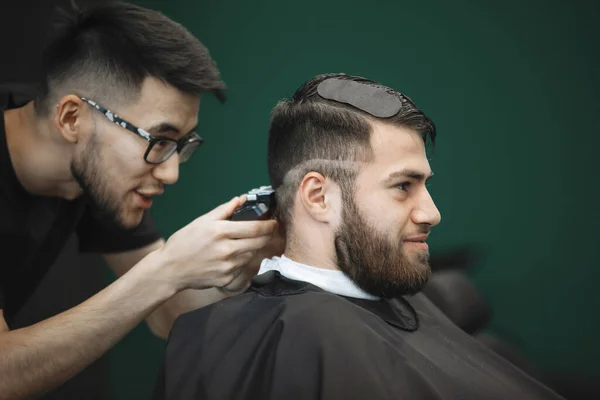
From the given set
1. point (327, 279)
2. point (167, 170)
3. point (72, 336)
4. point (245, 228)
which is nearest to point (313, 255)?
point (327, 279)

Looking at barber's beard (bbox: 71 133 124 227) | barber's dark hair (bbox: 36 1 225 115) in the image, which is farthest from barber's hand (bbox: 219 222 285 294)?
barber's dark hair (bbox: 36 1 225 115)

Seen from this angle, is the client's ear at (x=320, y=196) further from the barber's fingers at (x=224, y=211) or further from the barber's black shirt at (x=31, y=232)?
the barber's black shirt at (x=31, y=232)

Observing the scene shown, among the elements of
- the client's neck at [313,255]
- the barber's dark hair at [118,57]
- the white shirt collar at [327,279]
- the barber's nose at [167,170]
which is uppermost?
the barber's dark hair at [118,57]

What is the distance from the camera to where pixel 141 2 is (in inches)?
109

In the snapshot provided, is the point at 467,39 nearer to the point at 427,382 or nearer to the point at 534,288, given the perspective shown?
the point at 534,288

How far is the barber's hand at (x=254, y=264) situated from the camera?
5.96 ft

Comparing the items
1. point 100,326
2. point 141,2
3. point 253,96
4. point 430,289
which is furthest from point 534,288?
point 141,2

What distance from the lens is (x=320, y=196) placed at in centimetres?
153

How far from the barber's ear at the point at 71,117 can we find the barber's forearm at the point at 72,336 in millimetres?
495

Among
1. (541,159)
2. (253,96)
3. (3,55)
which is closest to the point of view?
(3,55)

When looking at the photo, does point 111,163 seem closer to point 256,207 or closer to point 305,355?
point 256,207

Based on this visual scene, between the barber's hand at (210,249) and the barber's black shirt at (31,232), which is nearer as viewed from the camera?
the barber's hand at (210,249)

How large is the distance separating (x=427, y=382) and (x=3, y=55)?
200cm

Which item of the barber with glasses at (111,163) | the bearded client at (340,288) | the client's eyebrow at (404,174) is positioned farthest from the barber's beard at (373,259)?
the barber with glasses at (111,163)
